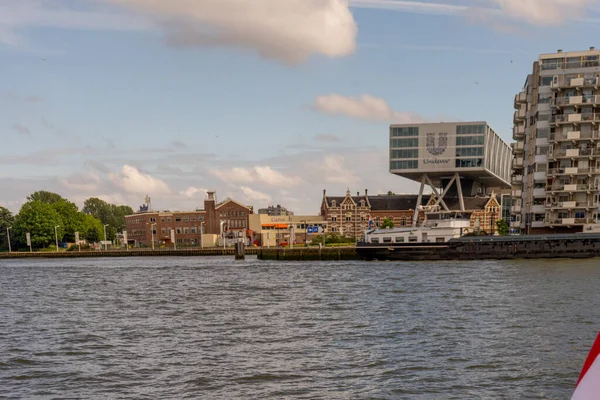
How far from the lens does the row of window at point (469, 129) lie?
125m

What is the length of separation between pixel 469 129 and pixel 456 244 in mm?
47463

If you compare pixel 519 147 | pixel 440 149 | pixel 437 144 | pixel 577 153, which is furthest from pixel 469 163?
pixel 577 153

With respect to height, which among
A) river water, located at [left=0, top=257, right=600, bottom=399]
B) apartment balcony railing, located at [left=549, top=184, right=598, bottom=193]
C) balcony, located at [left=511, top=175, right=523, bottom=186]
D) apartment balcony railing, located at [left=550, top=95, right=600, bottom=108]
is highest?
apartment balcony railing, located at [left=550, top=95, right=600, bottom=108]

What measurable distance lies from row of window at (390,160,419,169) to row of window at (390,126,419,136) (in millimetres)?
5687

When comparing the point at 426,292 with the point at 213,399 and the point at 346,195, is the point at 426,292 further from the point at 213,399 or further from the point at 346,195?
the point at 346,195

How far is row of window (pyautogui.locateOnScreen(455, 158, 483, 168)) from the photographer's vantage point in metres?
125

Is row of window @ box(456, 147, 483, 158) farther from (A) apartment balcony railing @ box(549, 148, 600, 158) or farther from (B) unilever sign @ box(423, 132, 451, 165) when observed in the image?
(A) apartment balcony railing @ box(549, 148, 600, 158)

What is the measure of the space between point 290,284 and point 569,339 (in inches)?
1238

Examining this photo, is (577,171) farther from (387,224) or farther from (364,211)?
(364,211)

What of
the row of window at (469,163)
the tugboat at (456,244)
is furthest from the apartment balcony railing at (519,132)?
the tugboat at (456,244)

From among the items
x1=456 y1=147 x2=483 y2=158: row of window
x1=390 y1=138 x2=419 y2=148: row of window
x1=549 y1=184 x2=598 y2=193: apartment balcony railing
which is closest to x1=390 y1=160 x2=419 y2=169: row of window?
x1=390 y1=138 x2=419 y2=148: row of window

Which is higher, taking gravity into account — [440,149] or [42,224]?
[440,149]

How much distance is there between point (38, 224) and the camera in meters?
174

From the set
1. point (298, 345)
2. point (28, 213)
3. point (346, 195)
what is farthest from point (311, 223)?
point (298, 345)
